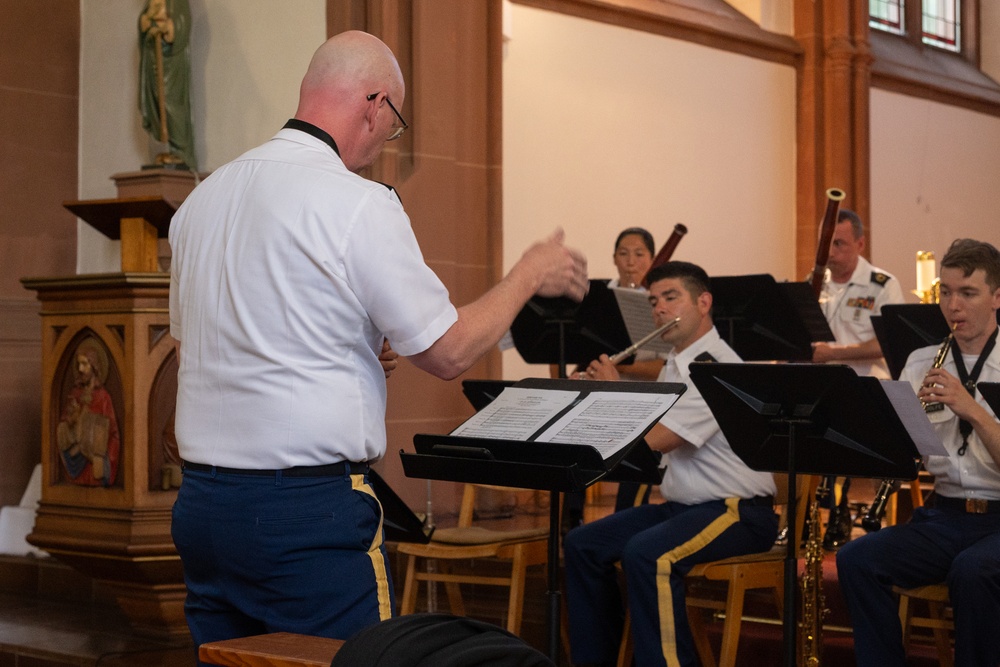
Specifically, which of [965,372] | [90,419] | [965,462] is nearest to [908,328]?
[965,372]

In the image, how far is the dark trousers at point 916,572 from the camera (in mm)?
3572

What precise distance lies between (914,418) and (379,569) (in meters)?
1.80

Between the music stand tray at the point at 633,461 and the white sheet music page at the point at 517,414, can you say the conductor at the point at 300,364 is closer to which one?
the white sheet music page at the point at 517,414

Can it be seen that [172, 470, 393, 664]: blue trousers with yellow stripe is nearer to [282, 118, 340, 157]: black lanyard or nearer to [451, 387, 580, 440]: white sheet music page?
[451, 387, 580, 440]: white sheet music page

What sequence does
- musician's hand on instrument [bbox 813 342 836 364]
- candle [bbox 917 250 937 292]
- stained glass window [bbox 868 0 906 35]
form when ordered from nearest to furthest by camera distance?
musician's hand on instrument [bbox 813 342 836 364]
candle [bbox 917 250 937 292]
stained glass window [bbox 868 0 906 35]

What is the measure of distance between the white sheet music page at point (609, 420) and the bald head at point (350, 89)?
0.68 meters

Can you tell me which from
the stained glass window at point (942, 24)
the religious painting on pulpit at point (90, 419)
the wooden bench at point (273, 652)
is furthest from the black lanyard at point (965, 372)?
the stained glass window at point (942, 24)

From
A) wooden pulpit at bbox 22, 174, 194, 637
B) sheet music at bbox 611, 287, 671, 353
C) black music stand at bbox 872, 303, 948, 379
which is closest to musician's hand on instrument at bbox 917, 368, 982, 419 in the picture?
black music stand at bbox 872, 303, 948, 379

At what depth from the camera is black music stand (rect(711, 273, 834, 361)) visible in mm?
5363

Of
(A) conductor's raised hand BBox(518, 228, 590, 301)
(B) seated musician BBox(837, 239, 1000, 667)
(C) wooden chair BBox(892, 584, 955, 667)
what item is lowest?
(C) wooden chair BBox(892, 584, 955, 667)

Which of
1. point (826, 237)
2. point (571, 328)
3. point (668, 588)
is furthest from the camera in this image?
point (826, 237)

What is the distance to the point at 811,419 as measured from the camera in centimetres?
338

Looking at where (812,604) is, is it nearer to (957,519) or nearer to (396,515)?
(957,519)

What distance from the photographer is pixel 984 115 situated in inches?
457
